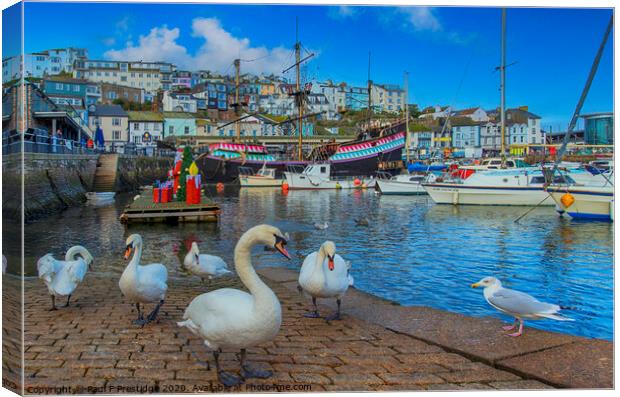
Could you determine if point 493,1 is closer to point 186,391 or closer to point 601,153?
point 601,153

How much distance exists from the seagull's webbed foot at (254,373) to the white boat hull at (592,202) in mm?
15305

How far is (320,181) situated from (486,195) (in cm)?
1590

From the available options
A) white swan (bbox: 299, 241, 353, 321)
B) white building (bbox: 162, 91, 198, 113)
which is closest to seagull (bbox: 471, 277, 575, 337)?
white swan (bbox: 299, 241, 353, 321)

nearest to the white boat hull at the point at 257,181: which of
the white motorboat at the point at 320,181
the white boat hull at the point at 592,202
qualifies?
the white motorboat at the point at 320,181

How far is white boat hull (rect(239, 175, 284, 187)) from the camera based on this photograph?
1711 inches

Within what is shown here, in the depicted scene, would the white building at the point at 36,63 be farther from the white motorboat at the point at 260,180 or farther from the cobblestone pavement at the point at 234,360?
the white motorboat at the point at 260,180

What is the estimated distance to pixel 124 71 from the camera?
386 inches

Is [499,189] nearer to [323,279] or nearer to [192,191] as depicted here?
[192,191]

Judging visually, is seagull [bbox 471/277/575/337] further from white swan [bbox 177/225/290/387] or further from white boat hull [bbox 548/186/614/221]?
white boat hull [bbox 548/186/614/221]

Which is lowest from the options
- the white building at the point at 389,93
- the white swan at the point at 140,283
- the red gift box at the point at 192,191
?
the white swan at the point at 140,283

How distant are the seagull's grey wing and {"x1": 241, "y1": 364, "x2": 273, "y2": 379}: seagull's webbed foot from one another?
8.34 ft

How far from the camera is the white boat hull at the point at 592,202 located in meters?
16.5

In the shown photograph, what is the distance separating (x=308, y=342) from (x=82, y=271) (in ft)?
9.86

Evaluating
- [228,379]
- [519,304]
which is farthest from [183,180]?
[228,379]
